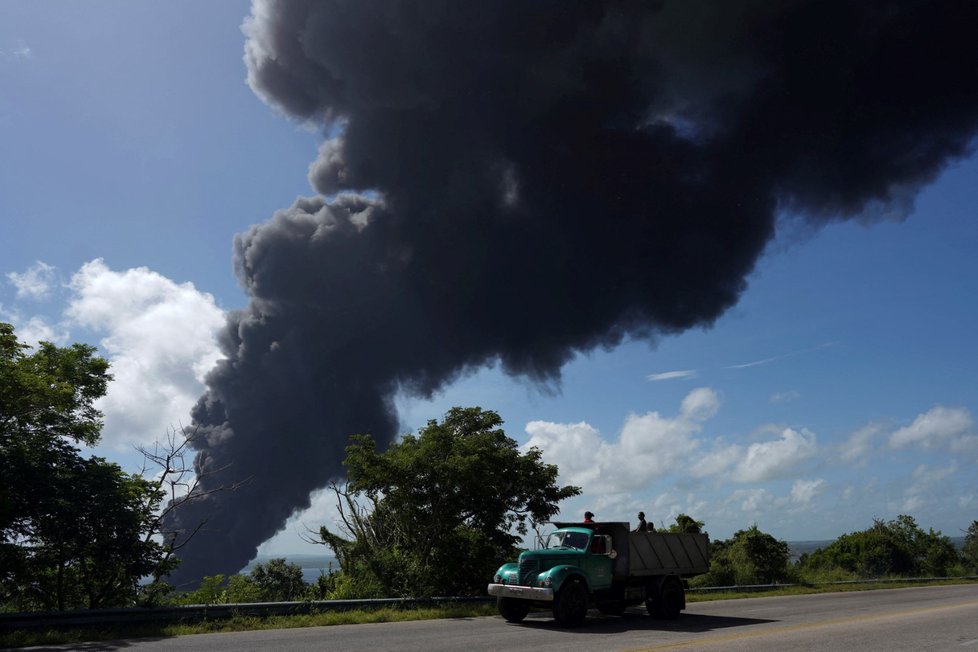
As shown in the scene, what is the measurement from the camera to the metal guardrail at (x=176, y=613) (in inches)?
450

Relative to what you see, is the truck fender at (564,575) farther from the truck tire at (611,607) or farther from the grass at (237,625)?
the grass at (237,625)

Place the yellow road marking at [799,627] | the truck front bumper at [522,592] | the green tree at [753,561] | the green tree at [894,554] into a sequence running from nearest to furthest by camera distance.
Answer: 1. the yellow road marking at [799,627]
2. the truck front bumper at [522,592]
3. the green tree at [753,561]
4. the green tree at [894,554]

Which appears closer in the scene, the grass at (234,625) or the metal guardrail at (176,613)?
the grass at (234,625)

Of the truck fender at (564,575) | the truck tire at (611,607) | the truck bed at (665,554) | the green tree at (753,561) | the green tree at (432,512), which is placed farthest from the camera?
the green tree at (753,561)

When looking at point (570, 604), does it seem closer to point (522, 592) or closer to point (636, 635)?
point (522, 592)

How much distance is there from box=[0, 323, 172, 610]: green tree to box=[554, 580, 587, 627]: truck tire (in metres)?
10.8

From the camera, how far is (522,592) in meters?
14.3

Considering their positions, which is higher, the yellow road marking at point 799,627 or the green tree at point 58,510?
the green tree at point 58,510

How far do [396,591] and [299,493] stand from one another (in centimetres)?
8062

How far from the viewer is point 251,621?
A: 13.9 m

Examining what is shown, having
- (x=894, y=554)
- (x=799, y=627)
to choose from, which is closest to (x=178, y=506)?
(x=799, y=627)

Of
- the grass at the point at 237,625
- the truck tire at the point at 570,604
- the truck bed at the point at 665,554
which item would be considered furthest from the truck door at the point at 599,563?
the grass at the point at 237,625

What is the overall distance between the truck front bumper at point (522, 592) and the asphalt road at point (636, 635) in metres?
0.63

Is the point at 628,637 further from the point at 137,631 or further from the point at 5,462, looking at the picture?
the point at 5,462
